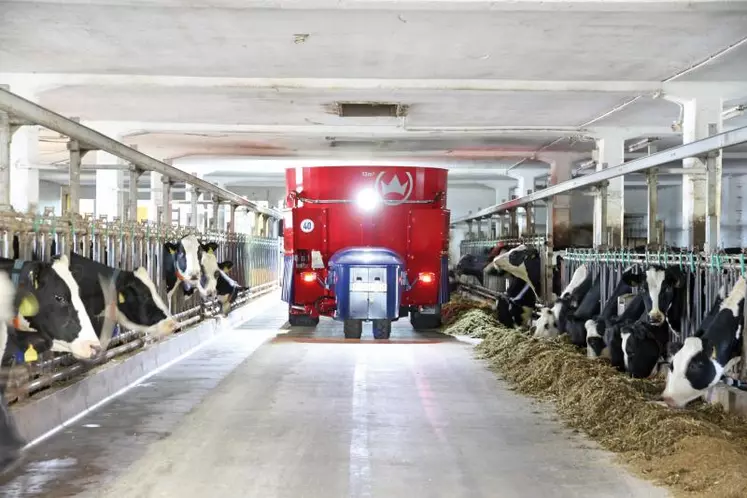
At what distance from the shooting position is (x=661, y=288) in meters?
9.57

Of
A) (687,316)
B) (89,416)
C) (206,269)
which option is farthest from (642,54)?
(89,416)

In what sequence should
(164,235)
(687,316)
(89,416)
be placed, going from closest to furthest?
(89,416) → (687,316) → (164,235)

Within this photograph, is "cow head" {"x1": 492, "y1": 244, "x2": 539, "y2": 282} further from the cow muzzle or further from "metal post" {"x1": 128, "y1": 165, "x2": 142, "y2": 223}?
"metal post" {"x1": 128, "y1": 165, "x2": 142, "y2": 223}

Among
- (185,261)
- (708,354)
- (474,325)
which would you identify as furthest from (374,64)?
(708,354)

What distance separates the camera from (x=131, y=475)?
6270mm

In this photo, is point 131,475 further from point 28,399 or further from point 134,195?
point 134,195

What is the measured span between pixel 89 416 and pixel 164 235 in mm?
5227

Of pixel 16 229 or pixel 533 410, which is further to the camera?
pixel 533 410

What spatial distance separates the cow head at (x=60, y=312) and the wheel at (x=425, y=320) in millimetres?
10186

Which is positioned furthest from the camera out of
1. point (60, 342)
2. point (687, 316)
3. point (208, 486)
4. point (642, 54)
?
point (642, 54)

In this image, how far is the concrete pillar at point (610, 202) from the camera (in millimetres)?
14852

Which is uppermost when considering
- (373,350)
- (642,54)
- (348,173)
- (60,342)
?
(642,54)

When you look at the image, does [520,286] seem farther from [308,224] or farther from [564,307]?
[308,224]

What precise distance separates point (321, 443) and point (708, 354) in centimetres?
333
